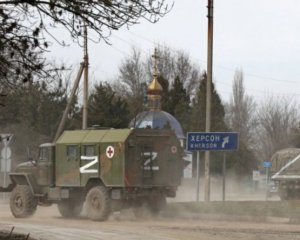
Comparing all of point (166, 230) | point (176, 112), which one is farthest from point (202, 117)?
point (166, 230)

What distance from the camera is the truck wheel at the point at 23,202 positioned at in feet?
76.9

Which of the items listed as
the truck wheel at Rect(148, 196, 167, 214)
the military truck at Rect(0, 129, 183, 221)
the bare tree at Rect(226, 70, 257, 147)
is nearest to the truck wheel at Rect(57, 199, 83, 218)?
the military truck at Rect(0, 129, 183, 221)

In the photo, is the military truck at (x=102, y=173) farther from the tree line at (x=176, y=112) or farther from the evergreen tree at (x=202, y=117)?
the evergreen tree at (x=202, y=117)

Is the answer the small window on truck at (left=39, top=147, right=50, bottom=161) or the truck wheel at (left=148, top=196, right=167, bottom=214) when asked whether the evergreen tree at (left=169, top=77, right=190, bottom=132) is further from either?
the truck wheel at (left=148, top=196, right=167, bottom=214)

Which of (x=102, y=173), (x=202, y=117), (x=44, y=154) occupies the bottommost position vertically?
(x=102, y=173)

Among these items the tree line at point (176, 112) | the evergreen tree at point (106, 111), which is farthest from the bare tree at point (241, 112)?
the evergreen tree at point (106, 111)

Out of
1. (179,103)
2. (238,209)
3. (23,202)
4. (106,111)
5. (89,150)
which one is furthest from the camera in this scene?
(179,103)

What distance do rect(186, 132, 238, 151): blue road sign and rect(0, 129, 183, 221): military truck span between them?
1.23m

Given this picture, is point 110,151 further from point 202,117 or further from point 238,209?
point 202,117

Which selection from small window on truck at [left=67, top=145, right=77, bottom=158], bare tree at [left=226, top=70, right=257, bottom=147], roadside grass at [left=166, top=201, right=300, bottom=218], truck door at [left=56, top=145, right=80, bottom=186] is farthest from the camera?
bare tree at [left=226, top=70, right=257, bottom=147]

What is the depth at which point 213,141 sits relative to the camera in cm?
2358

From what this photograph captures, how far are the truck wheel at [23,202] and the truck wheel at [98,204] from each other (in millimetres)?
2660

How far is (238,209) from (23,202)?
295 inches

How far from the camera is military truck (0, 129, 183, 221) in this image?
69.5 feet
